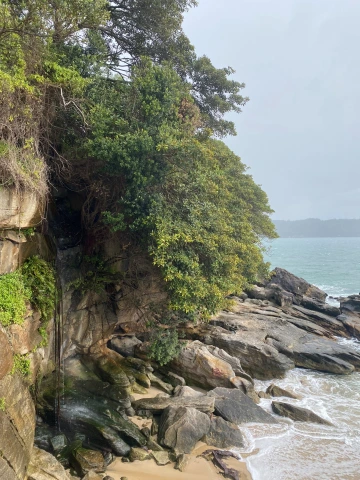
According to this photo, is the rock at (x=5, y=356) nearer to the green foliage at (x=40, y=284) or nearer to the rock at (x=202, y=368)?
the green foliage at (x=40, y=284)

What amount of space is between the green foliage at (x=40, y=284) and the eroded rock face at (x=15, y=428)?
1.93m

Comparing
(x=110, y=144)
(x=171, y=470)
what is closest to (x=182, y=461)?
(x=171, y=470)

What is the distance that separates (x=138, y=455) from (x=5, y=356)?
4.34 metres

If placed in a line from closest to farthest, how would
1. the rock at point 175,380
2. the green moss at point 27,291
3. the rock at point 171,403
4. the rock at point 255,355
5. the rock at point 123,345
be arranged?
the green moss at point 27,291 < the rock at point 171,403 < the rock at point 175,380 < the rock at point 123,345 < the rock at point 255,355

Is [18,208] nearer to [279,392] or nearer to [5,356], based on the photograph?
[5,356]

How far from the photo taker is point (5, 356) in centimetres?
670

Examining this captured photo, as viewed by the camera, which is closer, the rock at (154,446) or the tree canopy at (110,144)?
the tree canopy at (110,144)

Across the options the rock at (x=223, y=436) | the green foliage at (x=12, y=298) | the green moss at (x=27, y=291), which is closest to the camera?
the green foliage at (x=12, y=298)

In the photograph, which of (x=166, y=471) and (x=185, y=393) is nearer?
(x=166, y=471)

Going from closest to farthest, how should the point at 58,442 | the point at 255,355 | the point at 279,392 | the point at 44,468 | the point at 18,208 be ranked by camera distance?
the point at 44,468, the point at 18,208, the point at 58,442, the point at 279,392, the point at 255,355

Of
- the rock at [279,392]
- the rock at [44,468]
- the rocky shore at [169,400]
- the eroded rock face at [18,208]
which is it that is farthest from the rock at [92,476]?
the rock at [279,392]

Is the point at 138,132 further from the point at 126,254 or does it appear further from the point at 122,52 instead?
the point at 122,52

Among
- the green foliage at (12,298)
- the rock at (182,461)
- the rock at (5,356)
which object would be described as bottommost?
the rock at (182,461)

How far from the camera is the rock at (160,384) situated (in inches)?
468
